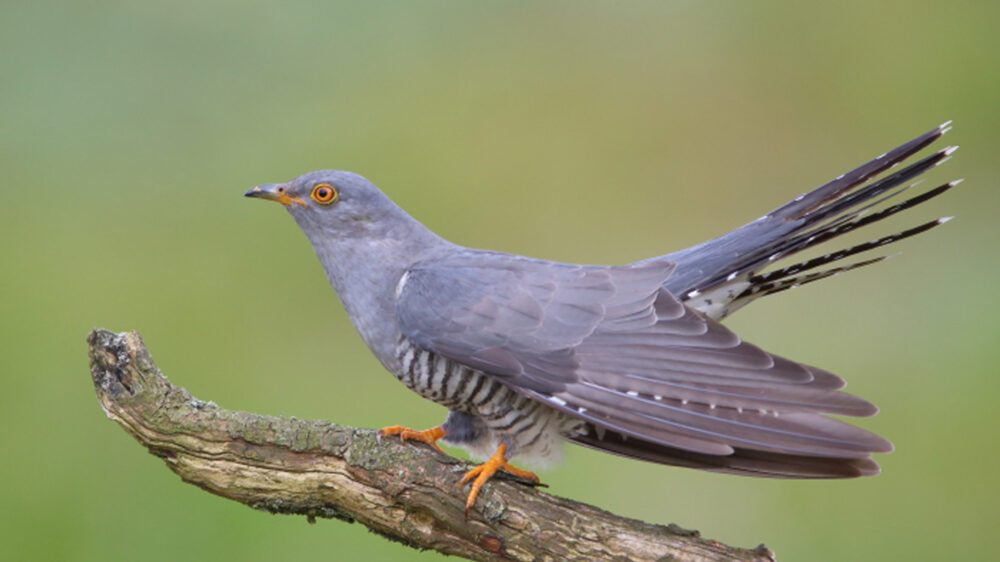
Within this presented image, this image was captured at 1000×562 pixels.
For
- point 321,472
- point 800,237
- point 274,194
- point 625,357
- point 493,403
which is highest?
point 800,237

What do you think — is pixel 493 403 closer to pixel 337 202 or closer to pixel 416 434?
pixel 416 434

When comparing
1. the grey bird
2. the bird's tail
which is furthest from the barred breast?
the bird's tail

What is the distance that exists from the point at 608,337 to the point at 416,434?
2.18ft

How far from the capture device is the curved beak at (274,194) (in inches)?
118

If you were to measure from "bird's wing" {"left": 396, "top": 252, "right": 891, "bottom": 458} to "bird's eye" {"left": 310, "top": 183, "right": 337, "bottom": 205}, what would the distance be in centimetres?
37

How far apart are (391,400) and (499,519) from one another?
367cm

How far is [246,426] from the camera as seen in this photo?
267 centimetres

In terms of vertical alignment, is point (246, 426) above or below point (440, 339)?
below

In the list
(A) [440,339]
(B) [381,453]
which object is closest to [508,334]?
(A) [440,339]

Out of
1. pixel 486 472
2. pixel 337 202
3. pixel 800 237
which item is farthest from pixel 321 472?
pixel 800 237

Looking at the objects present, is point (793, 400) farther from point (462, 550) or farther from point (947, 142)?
point (947, 142)

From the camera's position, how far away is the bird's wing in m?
2.45

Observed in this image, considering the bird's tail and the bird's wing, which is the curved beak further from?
the bird's tail

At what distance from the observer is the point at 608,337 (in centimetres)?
272
